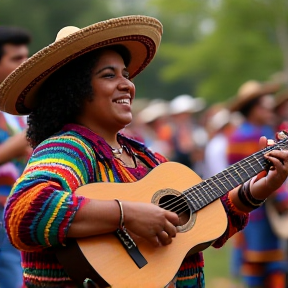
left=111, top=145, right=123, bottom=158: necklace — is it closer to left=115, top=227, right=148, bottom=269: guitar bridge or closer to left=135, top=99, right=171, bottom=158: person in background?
left=115, top=227, right=148, bottom=269: guitar bridge

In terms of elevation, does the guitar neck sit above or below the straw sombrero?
below

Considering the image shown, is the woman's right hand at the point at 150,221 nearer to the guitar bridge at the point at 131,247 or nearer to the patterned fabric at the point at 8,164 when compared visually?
the guitar bridge at the point at 131,247

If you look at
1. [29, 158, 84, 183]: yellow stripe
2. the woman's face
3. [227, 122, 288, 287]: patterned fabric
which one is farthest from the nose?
[227, 122, 288, 287]: patterned fabric

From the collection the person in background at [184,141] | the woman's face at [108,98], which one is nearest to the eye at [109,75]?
the woman's face at [108,98]

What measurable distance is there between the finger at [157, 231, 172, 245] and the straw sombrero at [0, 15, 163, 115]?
88 centimetres

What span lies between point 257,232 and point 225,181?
3444 millimetres

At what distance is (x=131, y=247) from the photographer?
3217 millimetres

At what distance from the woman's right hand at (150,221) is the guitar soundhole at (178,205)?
161 millimetres

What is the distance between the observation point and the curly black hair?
3.49 metres

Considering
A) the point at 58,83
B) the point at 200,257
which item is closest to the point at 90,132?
the point at 58,83

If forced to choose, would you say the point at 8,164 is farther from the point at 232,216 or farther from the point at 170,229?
the point at 170,229

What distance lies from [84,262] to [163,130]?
11.1m

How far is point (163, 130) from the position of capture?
46.4ft

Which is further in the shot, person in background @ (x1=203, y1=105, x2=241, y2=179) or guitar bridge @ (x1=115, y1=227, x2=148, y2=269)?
person in background @ (x1=203, y1=105, x2=241, y2=179)
